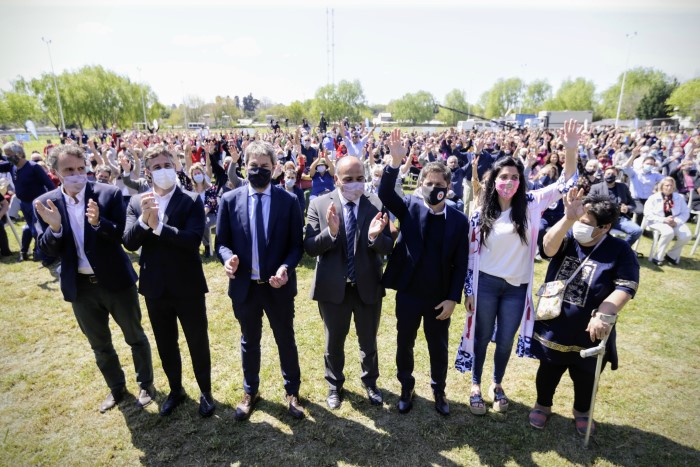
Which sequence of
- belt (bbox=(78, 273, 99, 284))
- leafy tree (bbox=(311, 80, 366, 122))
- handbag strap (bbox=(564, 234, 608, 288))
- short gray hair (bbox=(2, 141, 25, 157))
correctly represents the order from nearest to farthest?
handbag strap (bbox=(564, 234, 608, 288)) → belt (bbox=(78, 273, 99, 284)) → short gray hair (bbox=(2, 141, 25, 157)) → leafy tree (bbox=(311, 80, 366, 122))

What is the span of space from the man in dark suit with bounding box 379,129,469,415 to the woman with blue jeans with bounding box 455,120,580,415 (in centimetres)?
26

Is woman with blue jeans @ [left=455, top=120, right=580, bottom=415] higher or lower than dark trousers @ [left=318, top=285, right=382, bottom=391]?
higher

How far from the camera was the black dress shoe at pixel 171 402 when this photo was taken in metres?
3.63

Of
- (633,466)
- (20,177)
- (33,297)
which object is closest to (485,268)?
(633,466)

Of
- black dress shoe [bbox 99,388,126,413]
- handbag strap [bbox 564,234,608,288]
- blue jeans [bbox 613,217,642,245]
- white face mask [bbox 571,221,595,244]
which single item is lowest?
black dress shoe [bbox 99,388,126,413]

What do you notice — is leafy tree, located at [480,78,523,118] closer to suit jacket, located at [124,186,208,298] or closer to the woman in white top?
the woman in white top

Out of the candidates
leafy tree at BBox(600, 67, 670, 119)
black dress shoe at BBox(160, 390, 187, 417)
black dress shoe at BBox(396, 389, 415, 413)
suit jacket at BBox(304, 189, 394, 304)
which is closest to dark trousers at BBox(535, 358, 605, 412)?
black dress shoe at BBox(396, 389, 415, 413)

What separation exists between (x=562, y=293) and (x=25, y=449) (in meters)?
4.89

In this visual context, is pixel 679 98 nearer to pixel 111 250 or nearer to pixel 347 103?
pixel 347 103

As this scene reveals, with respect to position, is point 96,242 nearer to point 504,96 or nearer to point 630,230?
point 630,230

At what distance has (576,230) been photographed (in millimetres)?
3029

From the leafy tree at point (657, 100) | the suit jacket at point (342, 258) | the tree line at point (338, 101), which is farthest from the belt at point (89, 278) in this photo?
the leafy tree at point (657, 100)

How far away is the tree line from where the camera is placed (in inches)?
2203

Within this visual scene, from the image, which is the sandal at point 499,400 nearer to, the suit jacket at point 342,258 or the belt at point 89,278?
the suit jacket at point 342,258
